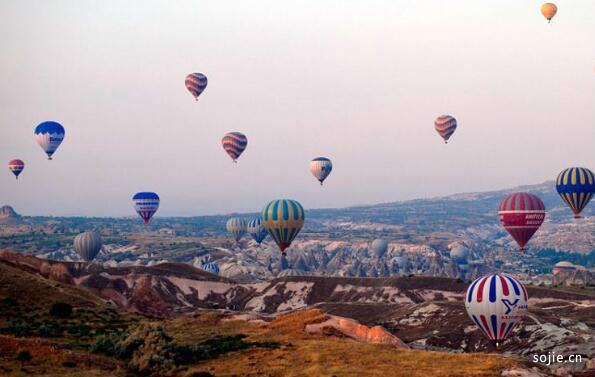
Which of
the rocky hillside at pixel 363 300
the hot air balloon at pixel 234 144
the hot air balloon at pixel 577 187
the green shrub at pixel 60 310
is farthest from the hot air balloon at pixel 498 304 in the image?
the hot air balloon at pixel 234 144

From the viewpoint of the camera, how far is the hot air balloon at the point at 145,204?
184m

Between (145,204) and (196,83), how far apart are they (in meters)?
38.5

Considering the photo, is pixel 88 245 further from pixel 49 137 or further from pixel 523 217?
pixel 523 217

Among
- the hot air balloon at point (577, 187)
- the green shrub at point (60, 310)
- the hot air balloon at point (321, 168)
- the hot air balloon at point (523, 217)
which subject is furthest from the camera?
the hot air balloon at point (321, 168)

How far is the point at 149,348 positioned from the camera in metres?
50.1

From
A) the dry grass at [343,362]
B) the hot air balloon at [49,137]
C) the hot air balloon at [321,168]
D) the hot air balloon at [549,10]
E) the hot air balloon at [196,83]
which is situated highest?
the hot air balloon at [549,10]

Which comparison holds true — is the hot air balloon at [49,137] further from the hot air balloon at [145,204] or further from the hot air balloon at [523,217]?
the hot air balloon at [523,217]

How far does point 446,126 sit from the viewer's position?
171 meters

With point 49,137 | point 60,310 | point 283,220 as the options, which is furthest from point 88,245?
point 60,310

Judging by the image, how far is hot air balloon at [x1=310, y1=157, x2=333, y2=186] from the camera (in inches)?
7131

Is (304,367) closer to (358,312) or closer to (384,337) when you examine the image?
(384,337)

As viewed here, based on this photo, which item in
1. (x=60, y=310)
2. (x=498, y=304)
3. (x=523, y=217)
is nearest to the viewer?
(x=60, y=310)

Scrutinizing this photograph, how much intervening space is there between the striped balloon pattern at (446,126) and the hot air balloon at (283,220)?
58.5 meters

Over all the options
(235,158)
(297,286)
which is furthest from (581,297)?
(235,158)
